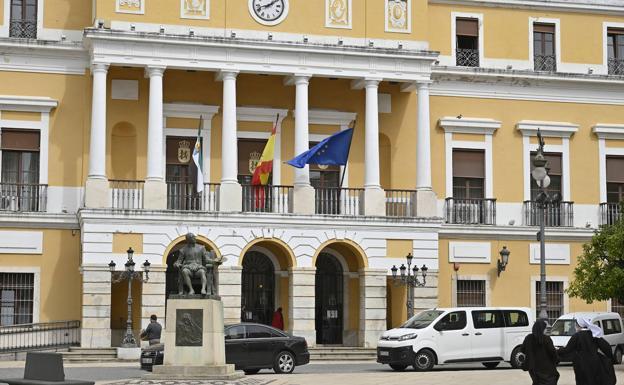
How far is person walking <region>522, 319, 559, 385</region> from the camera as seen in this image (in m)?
17.0

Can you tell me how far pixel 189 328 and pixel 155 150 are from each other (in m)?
13.8

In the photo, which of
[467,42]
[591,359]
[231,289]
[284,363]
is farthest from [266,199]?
[591,359]

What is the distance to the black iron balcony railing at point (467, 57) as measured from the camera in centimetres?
4372

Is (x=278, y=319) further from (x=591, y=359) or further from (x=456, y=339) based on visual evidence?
(x=591, y=359)

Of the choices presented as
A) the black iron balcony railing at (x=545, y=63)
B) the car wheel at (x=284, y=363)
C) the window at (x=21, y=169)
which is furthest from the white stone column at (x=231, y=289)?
the black iron balcony railing at (x=545, y=63)

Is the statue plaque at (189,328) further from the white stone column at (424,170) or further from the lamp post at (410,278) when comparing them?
the white stone column at (424,170)

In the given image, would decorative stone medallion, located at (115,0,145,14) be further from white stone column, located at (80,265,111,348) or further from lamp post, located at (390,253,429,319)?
lamp post, located at (390,253,429,319)

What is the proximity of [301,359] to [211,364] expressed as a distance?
6.42 meters

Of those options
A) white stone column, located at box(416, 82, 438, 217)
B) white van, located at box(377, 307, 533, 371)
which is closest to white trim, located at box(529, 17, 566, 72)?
white stone column, located at box(416, 82, 438, 217)

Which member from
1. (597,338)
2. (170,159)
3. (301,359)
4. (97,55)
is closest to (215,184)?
(170,159)

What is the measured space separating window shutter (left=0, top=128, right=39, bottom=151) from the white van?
45.1 feet

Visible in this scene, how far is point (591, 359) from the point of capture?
1669 cm

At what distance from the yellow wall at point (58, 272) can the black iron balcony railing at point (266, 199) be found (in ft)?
17.7

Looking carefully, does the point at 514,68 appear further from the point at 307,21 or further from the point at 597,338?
the point at 597,338
